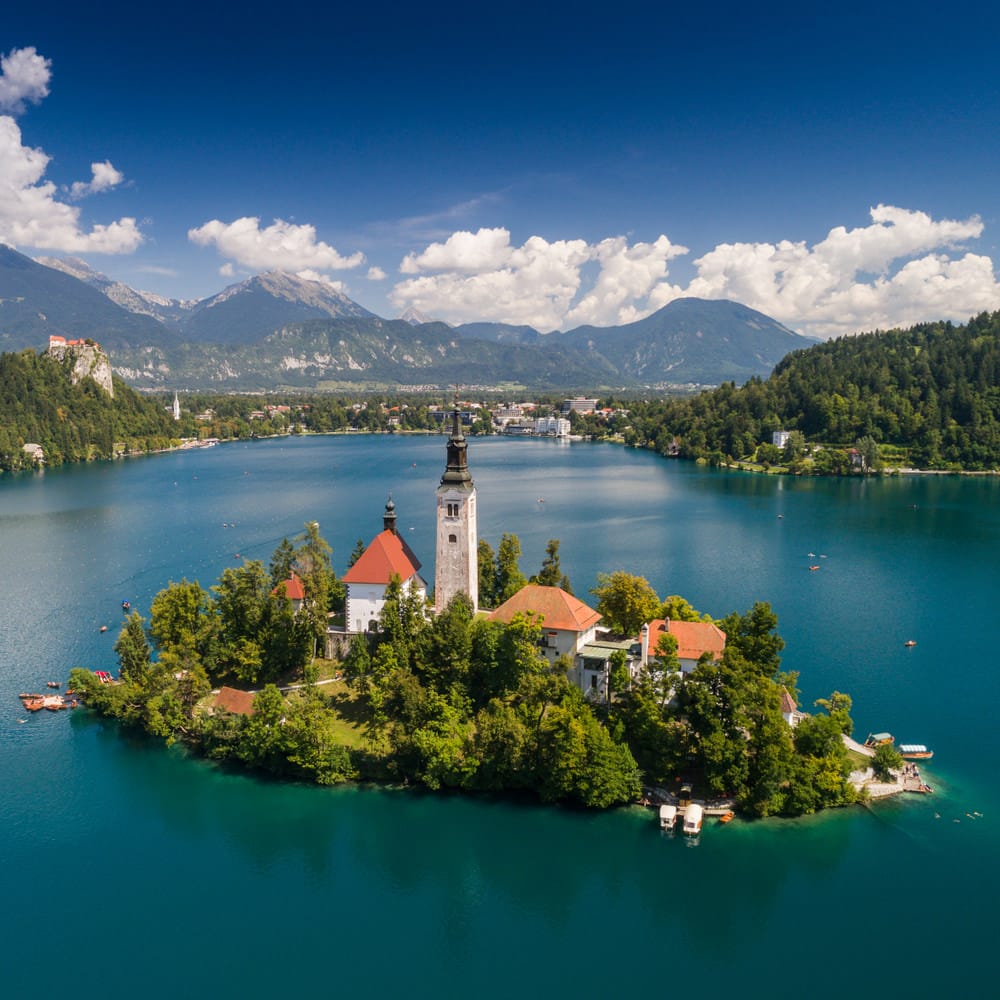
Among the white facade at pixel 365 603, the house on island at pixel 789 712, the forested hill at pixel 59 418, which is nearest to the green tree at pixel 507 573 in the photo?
the white facade at pixel 365 603

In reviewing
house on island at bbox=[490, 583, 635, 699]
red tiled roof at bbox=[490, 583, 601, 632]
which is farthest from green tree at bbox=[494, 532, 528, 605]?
house on island at bbox=[490, 583, 635, 699]

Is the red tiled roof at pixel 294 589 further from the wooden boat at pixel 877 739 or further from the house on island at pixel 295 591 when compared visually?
the wooden boat at pixel 877 739

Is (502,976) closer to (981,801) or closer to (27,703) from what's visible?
(981,801)

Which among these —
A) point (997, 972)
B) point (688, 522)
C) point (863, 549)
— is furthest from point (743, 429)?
point (997, 972)

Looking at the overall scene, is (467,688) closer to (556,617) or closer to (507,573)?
(556,617)

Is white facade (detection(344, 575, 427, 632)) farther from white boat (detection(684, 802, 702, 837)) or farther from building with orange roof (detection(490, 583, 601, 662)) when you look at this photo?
white boat (detection(684, 802, 702, 837))

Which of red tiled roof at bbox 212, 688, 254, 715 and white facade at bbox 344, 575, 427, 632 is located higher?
white facade at bbox 344, 575, 427, 632
